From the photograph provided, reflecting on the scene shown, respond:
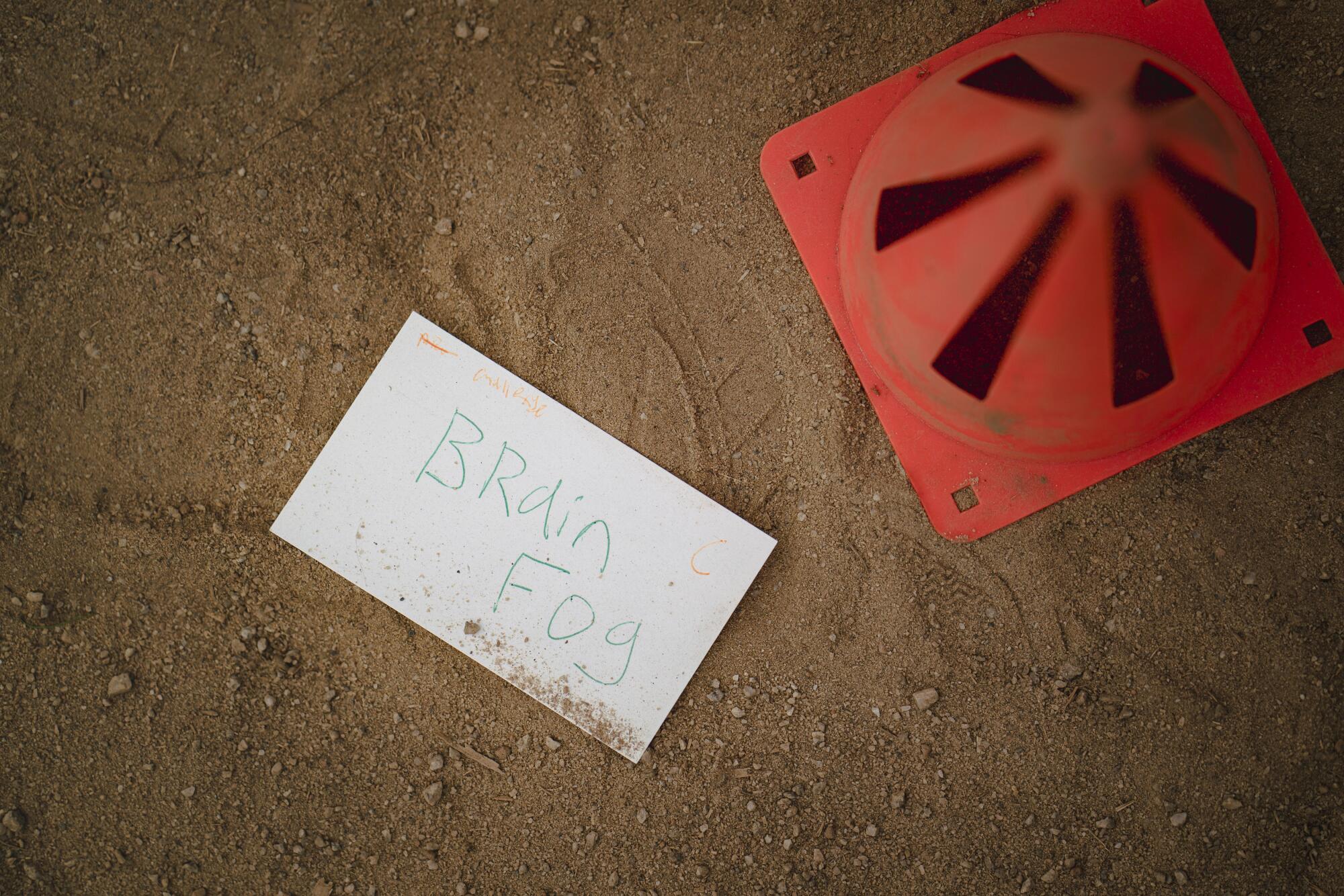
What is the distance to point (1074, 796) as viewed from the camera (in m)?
1.26

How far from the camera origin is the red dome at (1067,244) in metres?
0.90

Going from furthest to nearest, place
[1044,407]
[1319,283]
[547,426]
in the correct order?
[547,426], [1319,283], [1044,407]

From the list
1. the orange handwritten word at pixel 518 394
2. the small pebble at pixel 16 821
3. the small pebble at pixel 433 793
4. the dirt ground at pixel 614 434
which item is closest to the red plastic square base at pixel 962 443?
the dirt ground at pixel 614 434

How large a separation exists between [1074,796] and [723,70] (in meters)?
1.34

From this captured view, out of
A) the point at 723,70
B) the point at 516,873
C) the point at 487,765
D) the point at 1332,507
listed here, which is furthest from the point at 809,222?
the point at 516,873

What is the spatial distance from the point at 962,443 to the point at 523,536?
2.48ft

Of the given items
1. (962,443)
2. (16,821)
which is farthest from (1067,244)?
Answer: (16,821)

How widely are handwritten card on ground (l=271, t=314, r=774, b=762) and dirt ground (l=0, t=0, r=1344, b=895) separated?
0.05 metres

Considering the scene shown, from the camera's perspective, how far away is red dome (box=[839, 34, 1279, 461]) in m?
0.90

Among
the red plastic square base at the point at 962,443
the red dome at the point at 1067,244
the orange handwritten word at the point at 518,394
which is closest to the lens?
the red dome at the point at 1067,244

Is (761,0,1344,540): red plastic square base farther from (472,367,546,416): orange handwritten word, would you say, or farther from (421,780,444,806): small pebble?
(421,780,444,806): small pebble

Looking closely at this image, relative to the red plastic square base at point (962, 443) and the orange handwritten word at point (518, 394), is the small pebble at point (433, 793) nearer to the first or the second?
the orange handwritten word at point (518, 394)

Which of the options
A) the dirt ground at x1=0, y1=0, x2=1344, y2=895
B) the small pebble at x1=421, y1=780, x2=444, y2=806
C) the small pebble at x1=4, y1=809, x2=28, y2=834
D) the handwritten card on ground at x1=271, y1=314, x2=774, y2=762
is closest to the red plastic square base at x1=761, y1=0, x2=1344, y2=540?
the dirt ground at x1=0, y1=0, x2=1344, y2=895

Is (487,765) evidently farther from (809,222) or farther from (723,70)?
(723,70)
